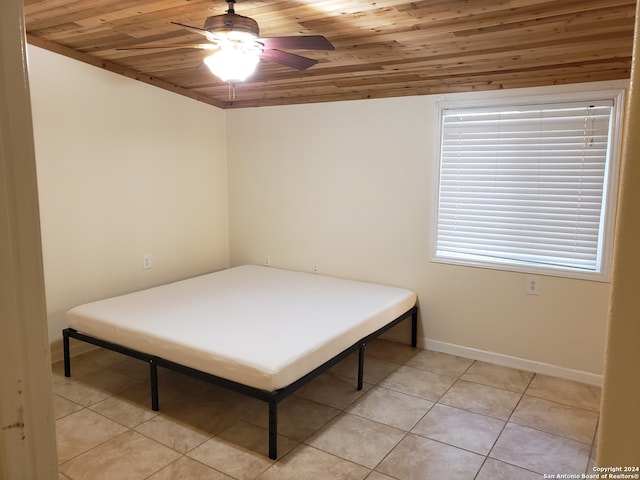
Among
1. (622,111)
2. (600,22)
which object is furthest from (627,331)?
(622,111)

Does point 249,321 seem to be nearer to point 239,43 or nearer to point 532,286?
point 239,43

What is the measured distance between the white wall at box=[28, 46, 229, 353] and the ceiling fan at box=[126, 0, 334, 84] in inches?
64.6

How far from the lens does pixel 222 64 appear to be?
2.31 m

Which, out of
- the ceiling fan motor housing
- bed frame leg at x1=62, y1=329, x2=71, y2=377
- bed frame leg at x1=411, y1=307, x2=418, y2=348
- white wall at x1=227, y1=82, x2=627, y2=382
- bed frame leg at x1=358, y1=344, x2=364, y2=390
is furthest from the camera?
bed frame leg at x1=411, y1=307, x2=418, y2=348

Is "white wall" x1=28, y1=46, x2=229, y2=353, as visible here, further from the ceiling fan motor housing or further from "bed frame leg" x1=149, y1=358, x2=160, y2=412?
the ceiling fan motor housing

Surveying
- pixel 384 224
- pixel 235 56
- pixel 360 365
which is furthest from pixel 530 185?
pixel 235 56

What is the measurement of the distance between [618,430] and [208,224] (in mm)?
4469

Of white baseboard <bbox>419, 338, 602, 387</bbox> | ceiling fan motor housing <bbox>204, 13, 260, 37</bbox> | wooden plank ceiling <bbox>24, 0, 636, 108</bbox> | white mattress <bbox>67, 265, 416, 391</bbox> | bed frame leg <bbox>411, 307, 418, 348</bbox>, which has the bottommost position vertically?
white baseboard <bbox>419, 338, 602, 387</bbox>

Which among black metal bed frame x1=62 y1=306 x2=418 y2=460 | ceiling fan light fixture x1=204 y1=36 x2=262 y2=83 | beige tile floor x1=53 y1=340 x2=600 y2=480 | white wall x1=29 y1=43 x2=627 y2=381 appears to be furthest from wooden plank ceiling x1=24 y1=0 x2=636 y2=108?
beige tile floor x1=53 y1=340 x2=600 y2=480

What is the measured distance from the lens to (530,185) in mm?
3354

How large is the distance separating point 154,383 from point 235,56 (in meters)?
1.96

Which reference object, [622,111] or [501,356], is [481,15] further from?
[501,356]

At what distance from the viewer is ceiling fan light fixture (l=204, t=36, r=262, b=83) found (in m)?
2.27

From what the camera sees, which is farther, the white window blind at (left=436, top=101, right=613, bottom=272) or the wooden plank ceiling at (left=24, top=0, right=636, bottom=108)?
the white window blind at (left=436, top=101, right=613, bottom=272)
